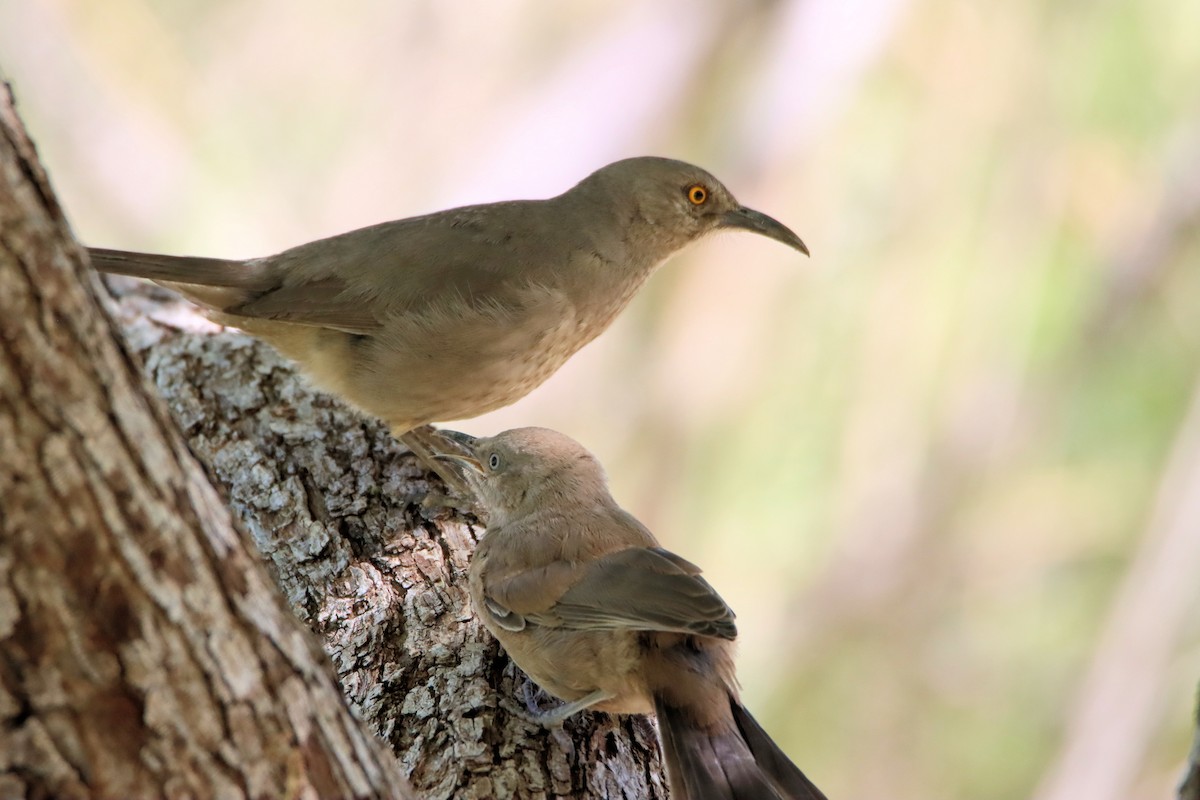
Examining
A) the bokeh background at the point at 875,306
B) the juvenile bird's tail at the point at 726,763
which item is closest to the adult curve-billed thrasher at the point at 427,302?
the juvenile bird's tail at the point at 726,763

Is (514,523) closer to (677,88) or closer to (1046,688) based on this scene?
(677,88)

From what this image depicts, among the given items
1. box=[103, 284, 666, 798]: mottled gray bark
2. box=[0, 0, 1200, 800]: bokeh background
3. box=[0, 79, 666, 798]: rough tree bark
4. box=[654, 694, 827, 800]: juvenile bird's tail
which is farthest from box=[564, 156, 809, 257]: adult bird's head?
box=[0, 0, 1200, 800]: bokeh background

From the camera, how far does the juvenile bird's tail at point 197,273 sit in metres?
4.11

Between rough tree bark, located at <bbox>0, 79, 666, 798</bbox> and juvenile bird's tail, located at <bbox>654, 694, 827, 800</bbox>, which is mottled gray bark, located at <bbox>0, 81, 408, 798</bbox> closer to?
rough tree bark, located at <bbox>0, 79, 666, 798</bbox>

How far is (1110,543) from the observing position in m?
9.29

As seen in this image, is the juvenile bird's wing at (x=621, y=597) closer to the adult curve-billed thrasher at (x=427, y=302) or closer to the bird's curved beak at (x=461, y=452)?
the bird's curved beak at (x=461, y=452)

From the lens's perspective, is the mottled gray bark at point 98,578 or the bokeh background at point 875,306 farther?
the bokeh background at point 875,306

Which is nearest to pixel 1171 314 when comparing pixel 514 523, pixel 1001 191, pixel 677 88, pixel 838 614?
pixel 1001 191

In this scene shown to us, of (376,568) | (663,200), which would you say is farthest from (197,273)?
(663,200)

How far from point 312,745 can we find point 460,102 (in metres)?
8.64

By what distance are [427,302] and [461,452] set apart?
0.56 m

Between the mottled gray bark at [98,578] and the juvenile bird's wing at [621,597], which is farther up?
the mottled gray bark at [98,578]

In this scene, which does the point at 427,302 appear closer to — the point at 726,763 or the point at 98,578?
the point at 726,763

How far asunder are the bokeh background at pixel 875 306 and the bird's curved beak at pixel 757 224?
3536mm
